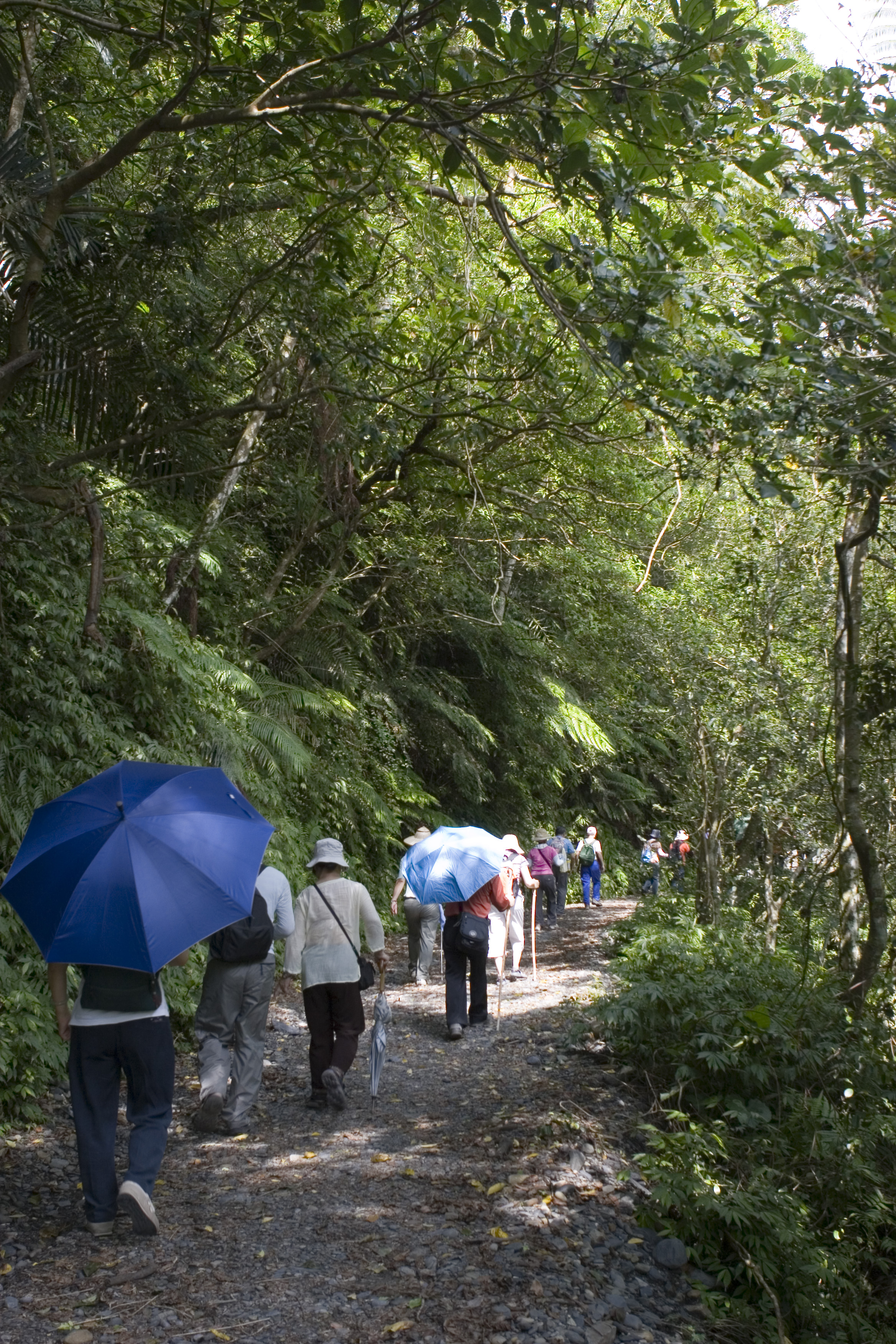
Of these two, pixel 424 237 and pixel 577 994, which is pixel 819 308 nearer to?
pixel 424 237

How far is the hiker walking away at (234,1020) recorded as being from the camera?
6402 millimetres

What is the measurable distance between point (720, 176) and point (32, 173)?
3576 mm

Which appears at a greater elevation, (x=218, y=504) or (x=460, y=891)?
(x=218, y=504)

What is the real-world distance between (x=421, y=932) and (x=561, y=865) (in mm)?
8023

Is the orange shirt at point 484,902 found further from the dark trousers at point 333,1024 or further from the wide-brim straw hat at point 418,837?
the wide-brim straw hat at point 418,837

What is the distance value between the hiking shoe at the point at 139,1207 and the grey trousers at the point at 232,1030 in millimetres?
1599

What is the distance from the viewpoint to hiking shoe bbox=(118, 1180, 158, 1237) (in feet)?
15.5

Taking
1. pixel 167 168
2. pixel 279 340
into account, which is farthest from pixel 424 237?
pixel 167 168

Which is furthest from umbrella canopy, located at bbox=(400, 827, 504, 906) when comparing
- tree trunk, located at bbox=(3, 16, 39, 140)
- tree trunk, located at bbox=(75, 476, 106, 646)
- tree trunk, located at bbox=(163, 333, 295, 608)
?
tree trunk, located at bbox=(3, 16, 39, 140)

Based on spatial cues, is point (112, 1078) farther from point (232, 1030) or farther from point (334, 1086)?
point (334, 1086)

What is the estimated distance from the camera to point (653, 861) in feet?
76.6

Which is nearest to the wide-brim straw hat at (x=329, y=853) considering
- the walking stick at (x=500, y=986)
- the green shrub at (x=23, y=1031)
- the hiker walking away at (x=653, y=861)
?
the green shrub at (x=23, y=1031)

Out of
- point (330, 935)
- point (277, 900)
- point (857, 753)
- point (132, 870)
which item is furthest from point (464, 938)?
point (132, 870)

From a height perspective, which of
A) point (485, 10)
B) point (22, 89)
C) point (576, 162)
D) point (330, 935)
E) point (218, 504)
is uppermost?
point (22, 89)
